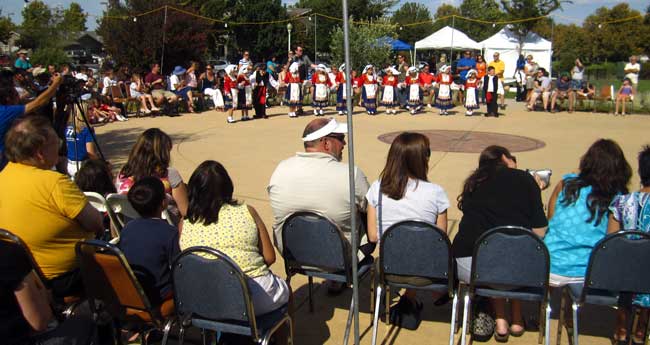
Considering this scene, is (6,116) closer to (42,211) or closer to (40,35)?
(42,211)

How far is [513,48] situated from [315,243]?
98.2ft

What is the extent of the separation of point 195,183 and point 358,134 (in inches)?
379

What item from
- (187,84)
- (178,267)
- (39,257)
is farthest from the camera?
(187,84)

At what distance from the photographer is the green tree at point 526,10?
30297 millimetres

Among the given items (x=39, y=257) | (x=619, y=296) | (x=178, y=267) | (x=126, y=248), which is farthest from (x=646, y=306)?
(x=39, y=257)

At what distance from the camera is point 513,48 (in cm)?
3089

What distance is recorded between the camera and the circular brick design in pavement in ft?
35.6

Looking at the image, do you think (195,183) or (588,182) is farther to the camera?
(588,182)

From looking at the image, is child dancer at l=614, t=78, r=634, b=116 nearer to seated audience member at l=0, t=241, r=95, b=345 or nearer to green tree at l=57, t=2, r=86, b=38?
seated audience member at l=0, t=241, r=95, b=345

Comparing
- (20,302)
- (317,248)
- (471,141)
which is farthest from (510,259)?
(471,141)

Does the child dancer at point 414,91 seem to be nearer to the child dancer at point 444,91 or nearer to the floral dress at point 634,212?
the child dancer at point 444,91

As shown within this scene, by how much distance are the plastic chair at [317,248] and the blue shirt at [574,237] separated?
1206 mm

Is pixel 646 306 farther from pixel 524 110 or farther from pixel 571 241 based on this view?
pixel 524 110

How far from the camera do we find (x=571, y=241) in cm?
355
